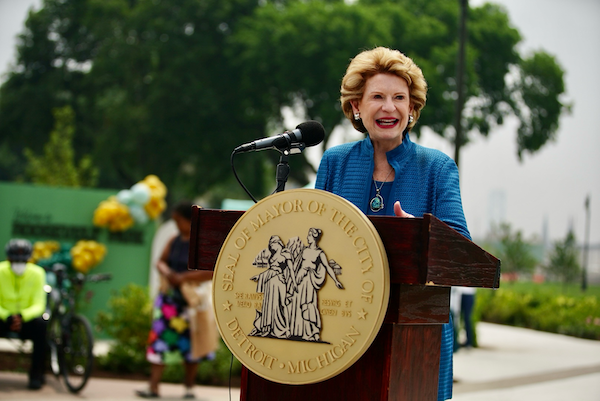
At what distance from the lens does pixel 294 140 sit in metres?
2.43

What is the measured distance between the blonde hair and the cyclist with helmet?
18.5 ft

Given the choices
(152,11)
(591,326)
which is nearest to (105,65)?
(152,11)

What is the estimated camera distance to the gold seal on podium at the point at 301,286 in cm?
182

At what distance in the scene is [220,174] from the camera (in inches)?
1214

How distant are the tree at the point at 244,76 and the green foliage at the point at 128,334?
1820cm

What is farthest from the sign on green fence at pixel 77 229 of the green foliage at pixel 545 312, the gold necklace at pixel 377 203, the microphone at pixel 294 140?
the gold necklace at pixel 377 203

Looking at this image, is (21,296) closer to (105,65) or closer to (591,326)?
(591,326)

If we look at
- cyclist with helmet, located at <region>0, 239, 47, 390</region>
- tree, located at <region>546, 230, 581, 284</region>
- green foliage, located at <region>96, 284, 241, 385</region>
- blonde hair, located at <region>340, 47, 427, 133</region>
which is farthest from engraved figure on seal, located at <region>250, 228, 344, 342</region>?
tree, located at <region>546, 230, 581, 284</region>

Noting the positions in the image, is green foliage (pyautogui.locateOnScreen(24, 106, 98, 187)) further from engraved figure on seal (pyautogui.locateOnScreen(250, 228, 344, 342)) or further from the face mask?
engraved figure on seal (pyautogui.locateOnScreen(250, 228, 344, 342))

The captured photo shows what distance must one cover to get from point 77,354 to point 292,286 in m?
6.17

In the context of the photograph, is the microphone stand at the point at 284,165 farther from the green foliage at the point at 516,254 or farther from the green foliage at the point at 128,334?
the green foliage at the point at 516,254

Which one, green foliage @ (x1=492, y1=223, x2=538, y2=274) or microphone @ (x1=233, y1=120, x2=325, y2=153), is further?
green foliage @ (x1=492, y1=223, x2=538, y2=274)

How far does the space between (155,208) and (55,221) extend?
160cm

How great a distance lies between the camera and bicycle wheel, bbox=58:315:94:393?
Result: 7.23 meters
